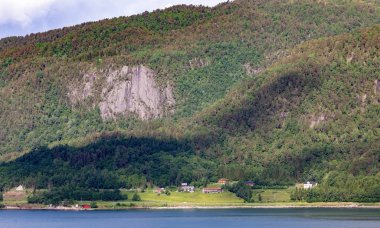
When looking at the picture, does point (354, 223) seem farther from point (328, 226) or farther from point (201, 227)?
point (201, 227)

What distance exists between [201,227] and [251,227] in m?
7.52

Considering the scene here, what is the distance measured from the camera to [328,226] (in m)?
194

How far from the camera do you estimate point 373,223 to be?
194 meters

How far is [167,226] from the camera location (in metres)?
199

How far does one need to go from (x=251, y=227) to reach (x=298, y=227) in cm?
751

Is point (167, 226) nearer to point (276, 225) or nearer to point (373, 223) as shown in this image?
point (276, 225)

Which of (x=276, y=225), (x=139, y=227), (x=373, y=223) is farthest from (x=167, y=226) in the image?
(x=373, y=223)

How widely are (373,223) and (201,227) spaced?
25.5 meters

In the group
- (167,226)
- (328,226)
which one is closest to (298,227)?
(328,226)

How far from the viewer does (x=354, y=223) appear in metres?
198

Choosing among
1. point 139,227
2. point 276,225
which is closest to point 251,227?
point 276,225

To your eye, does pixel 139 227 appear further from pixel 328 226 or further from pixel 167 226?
pixel 328 226

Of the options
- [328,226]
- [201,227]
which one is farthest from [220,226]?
[328,226]

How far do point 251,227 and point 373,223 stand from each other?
18099 mm
